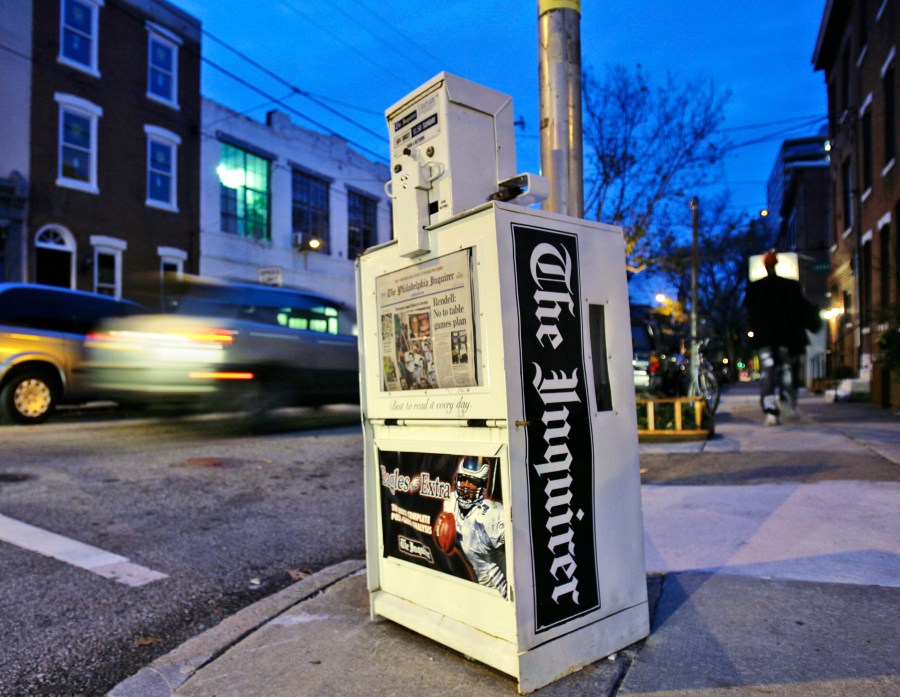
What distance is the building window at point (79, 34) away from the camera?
17.5 meters

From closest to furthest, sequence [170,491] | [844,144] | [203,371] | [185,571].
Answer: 1. [185,571]
2. [170,491]
3. [203,371]
4. [844,144]

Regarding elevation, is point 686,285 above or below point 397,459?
above

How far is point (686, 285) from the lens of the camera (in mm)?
37844

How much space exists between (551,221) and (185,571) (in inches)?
120

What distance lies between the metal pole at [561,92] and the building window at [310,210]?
64.6ft

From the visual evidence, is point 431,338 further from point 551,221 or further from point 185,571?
point 185,571

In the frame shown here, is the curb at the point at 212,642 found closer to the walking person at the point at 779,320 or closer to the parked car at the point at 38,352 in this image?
the walking person at the point at 779,320

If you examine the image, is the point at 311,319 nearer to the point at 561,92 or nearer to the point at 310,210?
the point at 561,92

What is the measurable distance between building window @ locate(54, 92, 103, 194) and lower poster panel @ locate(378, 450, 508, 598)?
57.5 ft

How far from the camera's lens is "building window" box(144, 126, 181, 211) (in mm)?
19547

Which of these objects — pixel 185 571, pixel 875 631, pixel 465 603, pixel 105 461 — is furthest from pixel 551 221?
pixel 105 461

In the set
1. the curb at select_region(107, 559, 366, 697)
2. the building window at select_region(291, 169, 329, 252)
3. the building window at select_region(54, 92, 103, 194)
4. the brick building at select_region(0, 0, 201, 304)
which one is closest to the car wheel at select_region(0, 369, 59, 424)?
the brick building at select_region(0, 0, 201, 304)

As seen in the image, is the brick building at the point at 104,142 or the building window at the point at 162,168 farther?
the building window at the point at 162,168

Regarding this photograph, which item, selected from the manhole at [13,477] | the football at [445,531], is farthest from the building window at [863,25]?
the manhole at [13,477]
